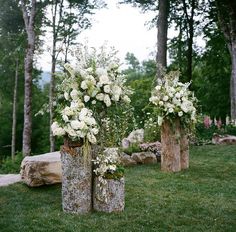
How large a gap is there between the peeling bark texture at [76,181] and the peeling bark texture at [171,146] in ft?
10.3

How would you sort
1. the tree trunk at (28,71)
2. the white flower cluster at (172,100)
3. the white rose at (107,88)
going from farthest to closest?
the tree trunk at (28,71)
the white flower cluster at (172,100)
the white rose at (107,88)

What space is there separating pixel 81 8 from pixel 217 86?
35.8ft

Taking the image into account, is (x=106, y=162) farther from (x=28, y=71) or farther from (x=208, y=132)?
(x=208, y=132)

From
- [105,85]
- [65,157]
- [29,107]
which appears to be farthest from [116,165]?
[29,107]

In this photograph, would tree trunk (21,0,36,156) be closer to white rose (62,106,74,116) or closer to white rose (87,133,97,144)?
white rose (62,106,74,116)

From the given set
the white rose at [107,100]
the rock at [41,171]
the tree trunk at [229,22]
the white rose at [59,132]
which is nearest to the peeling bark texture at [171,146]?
the rock at [41,171]

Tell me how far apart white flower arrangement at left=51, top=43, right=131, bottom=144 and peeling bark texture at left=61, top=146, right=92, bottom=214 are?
23 cm

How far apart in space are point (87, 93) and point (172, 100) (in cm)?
309

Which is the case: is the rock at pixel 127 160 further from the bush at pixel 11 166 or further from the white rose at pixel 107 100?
the white rose at pixel 107 100

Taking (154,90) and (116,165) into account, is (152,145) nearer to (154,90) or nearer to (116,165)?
(154,90)

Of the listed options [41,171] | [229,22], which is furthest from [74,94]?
[229,22]

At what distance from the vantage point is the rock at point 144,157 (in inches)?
361

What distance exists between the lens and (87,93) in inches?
209

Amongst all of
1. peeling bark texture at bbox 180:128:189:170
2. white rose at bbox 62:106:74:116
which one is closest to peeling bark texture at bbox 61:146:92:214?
white rose at bbox 62:106:74:116
